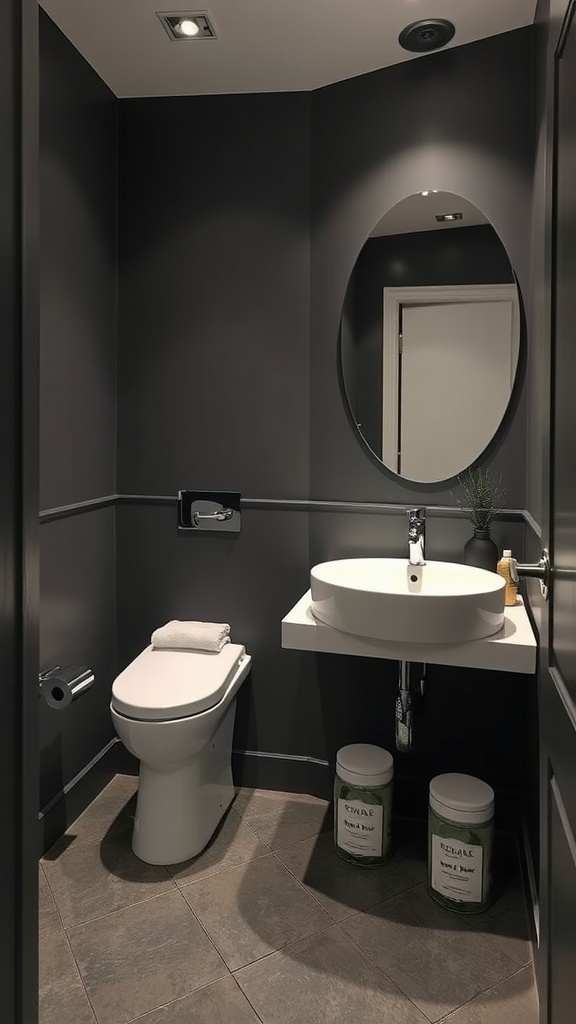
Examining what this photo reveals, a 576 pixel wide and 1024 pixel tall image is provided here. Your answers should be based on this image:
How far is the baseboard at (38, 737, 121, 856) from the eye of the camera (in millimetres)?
2074

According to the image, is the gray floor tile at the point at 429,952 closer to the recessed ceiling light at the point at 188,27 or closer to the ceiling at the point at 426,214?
the ceiling at the point at 426,214

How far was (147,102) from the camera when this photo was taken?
7.90 ft

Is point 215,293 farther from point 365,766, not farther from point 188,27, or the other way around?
point 365,766

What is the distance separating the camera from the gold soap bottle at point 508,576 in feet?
6.48

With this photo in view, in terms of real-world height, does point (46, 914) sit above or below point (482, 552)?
below

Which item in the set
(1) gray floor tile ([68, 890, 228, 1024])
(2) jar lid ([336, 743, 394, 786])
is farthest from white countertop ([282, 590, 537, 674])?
(1) gray floor tile ([68, 890, 228, 1024])

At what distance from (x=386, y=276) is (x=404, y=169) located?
330 mm

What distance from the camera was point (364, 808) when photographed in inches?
78.5

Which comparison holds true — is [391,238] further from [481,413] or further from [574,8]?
[574,8]

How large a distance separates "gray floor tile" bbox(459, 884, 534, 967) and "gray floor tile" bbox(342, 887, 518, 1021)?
24 mm

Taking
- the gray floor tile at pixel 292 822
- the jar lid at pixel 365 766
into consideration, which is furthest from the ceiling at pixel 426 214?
the gray floor tile at pixel 292 822

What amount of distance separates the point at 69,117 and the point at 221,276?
649 mm

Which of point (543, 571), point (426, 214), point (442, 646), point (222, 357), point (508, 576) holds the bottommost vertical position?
point (442, 646)

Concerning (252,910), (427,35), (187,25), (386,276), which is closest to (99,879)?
(252,910)
